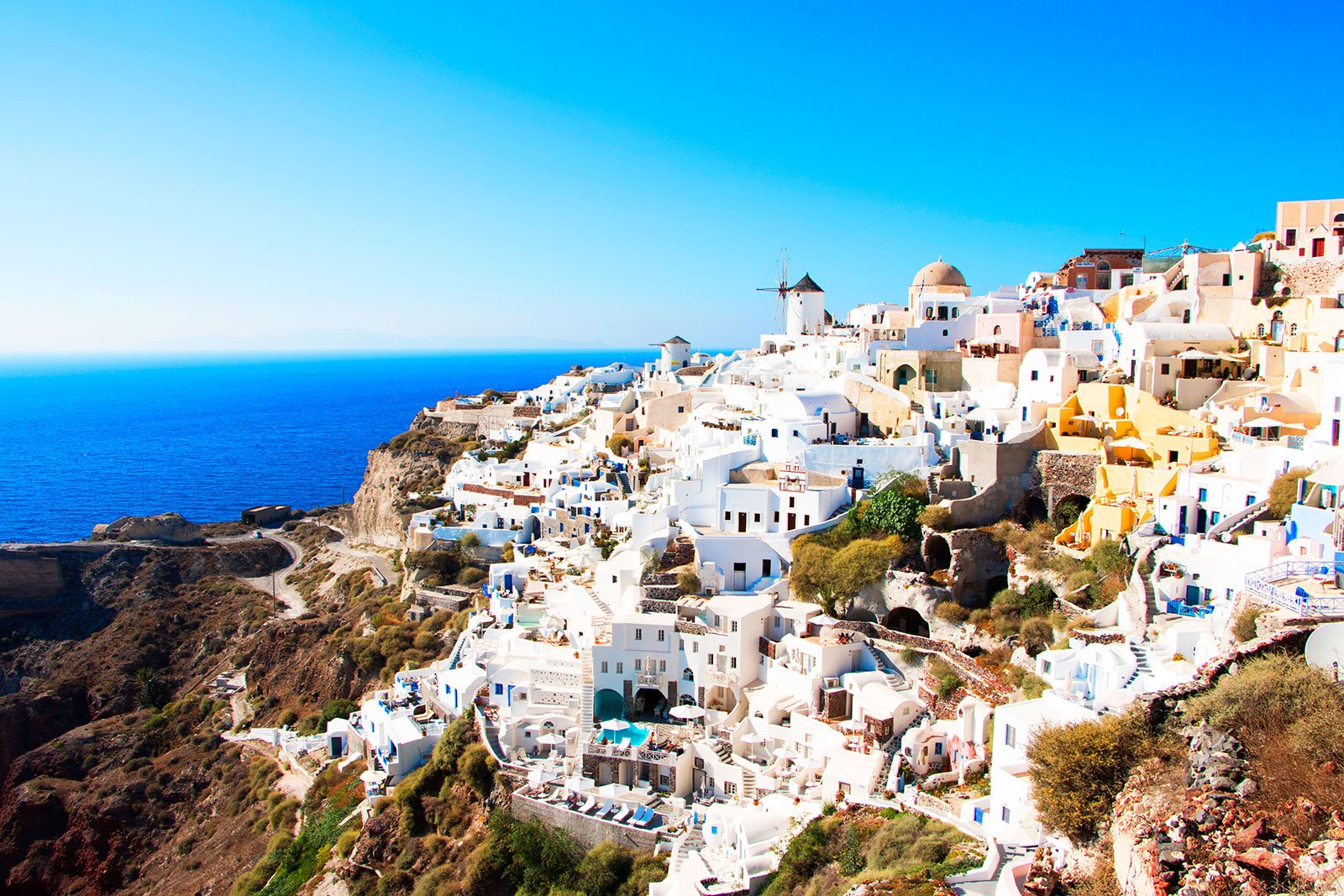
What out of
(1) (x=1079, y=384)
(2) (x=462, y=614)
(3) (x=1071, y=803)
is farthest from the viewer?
(2) (x=462, y=614)

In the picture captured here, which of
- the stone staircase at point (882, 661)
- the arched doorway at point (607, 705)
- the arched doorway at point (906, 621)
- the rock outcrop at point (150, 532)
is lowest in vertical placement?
the rock outcrop at point (150, 532)

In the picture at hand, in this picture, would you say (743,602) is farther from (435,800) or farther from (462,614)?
(462,614)

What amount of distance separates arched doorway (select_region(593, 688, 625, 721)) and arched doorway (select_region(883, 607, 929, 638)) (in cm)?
674

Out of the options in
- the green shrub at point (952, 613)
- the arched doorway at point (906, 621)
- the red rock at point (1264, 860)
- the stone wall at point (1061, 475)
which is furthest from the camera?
the stone wall at point (1061, 475)

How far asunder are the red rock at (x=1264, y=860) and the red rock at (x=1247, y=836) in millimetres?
127

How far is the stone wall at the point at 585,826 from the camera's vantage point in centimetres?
1886

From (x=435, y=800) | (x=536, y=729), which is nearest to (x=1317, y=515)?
(x=536, y=729)

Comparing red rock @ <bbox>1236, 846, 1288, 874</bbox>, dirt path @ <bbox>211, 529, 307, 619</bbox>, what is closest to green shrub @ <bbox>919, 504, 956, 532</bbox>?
red rock @ <bbox>1236, 846, 1288, 874</bbox>

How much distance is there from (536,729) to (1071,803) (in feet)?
44.8

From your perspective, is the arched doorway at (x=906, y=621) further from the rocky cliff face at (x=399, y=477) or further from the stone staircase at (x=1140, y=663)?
the rocky cliff face at (x=399, y=477)

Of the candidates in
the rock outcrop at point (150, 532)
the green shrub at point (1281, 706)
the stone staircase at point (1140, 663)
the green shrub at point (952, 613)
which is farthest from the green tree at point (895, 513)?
the rock outcrop at point (150, 532)

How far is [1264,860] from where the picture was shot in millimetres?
8156

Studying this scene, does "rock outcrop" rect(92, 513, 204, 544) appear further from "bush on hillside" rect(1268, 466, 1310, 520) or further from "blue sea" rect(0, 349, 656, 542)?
"bush on hillside" rect(1268, 466, 1310, 520)

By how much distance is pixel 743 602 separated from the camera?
2288 centimetres
